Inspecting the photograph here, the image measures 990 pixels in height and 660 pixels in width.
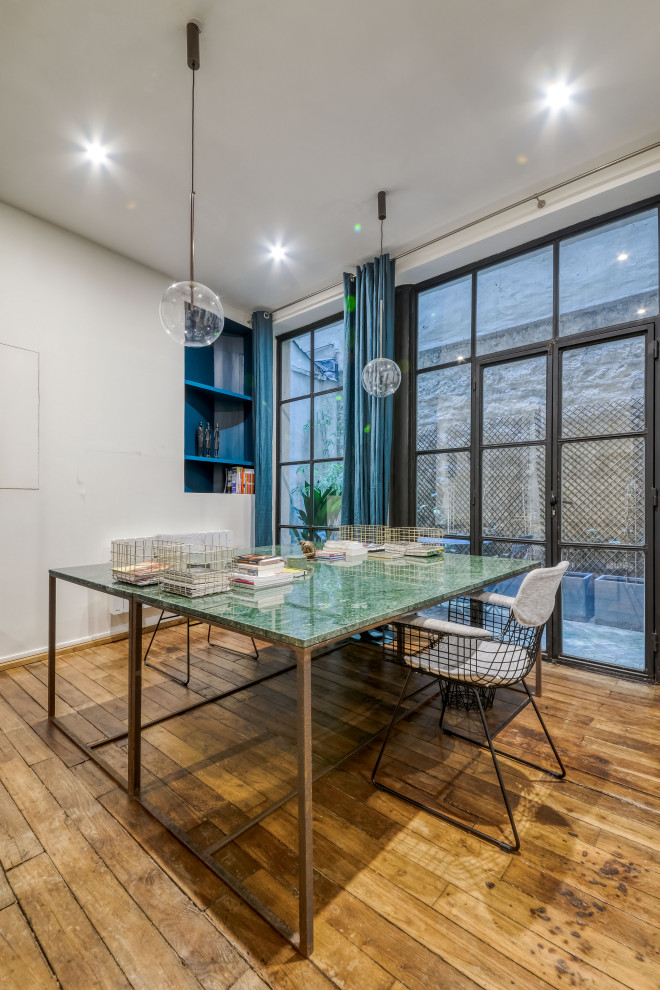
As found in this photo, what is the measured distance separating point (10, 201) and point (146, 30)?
1707 mm

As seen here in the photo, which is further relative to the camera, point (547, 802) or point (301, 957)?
point (547, 802)

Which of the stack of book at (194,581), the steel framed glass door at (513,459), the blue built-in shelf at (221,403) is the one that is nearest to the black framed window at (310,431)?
the blue built-in shelf at (221,403)

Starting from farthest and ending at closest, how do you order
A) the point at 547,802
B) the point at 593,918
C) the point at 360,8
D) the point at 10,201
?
the point at 10,201, the point at 360,8, the point at 547,802, the point at 593,918

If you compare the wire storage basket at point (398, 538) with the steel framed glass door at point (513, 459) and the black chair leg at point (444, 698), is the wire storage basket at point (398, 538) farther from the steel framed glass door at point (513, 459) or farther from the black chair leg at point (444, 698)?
the black chair leg at point (444, 698)

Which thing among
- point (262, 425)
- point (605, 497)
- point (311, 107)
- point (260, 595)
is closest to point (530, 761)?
point (260, 595)

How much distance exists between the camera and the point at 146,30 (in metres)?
1.89

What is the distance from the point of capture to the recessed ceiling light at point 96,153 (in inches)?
98.2

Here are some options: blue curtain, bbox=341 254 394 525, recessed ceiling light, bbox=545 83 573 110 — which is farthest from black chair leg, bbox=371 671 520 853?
recessed ceiling light, bbox=545 83 573 110

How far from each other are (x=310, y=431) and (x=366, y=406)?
3.51 ft

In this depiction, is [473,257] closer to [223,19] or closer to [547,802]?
[223,19]

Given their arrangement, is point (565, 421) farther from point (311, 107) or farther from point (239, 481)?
point (239, 481)

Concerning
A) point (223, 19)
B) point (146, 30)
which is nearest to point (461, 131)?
point (223, 19)

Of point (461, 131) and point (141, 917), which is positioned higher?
point (461, 131)

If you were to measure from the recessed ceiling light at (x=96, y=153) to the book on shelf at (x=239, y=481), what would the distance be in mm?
2648
